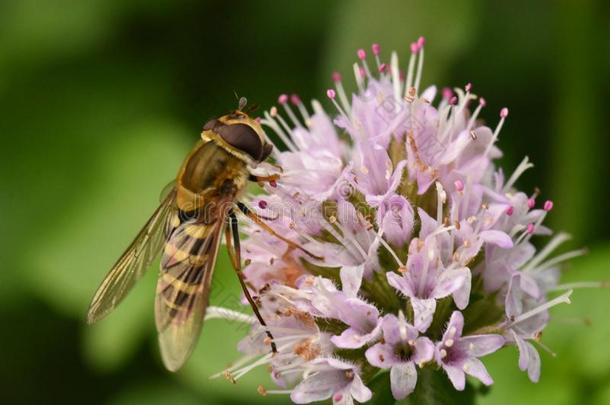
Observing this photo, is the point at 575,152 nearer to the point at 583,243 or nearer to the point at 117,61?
the point at 583,243

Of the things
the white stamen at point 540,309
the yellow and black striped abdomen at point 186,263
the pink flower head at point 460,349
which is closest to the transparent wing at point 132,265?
the yellow and black striped abdomen at point 186,263

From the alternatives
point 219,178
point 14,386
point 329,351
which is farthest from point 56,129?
point 329,351

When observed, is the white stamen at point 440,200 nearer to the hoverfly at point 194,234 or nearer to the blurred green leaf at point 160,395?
the hoverfly at point 194,234

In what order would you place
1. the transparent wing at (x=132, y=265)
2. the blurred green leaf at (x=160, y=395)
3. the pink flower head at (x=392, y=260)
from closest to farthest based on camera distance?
the pink flower head at (x=392, y=260)
the transparent wing at (x=132, y=265)
the blurred green leaf at (x=160, y=395)

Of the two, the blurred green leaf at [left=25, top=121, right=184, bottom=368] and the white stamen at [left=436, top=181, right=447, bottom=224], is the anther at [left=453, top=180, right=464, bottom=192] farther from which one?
the blurred green leaf at [left=25, top=121, right=184, bottom=368]

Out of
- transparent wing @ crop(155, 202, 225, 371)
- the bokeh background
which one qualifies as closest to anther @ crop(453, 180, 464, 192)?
transparent wing @ crop(155, 202, 225, 371)

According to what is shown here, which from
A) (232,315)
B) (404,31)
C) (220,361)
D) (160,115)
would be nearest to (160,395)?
(220,361)
